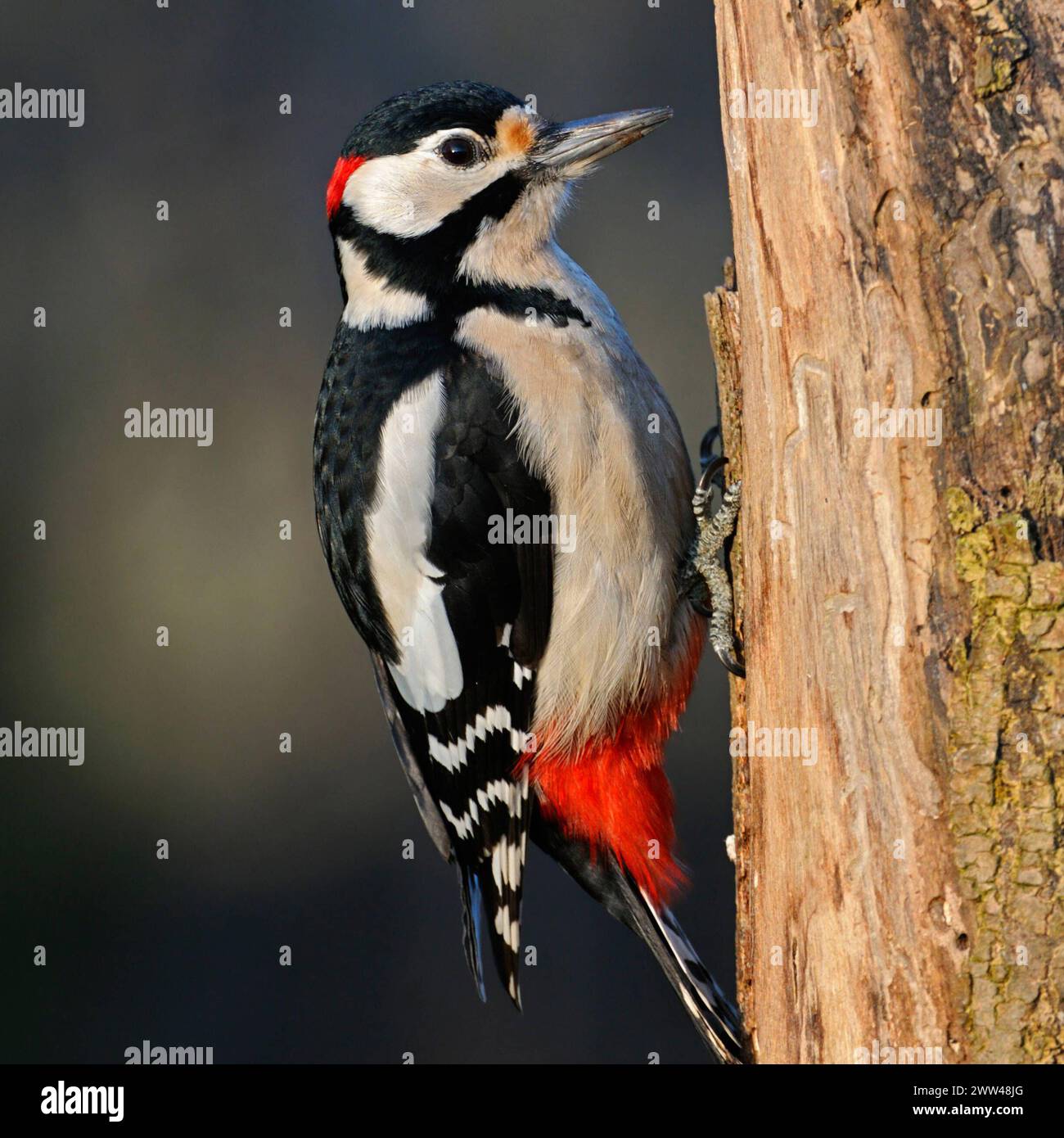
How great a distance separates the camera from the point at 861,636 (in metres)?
1.58

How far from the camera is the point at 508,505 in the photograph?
218 centimetres

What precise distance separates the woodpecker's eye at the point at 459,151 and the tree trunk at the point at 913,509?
0.68m

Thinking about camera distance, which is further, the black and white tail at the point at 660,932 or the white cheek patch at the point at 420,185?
the white cheek patch at the point at 420,185

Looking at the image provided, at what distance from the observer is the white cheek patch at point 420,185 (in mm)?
2316

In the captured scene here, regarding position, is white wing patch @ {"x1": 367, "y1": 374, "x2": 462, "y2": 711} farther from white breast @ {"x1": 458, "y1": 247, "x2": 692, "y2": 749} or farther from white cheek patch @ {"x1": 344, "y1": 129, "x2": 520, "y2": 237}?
white cheek patch @ {"x1": 344, "y1": 129, "x2": 520, "y2": 237}

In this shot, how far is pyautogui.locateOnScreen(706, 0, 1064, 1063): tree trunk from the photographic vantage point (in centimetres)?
146

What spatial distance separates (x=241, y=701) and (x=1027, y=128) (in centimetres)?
308

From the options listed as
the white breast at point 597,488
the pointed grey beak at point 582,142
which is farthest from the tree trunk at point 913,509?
the pointed grey beak at point 582,142

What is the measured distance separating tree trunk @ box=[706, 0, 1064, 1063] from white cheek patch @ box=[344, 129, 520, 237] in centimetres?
68

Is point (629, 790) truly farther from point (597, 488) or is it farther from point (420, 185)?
point (420, 185)

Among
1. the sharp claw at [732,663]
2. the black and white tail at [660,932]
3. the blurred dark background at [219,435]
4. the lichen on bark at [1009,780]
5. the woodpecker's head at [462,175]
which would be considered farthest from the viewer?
the blurred dark background at [219,435]

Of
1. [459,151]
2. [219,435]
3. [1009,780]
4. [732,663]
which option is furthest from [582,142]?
[219,435]

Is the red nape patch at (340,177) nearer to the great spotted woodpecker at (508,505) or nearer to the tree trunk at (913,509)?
the great spotted woodpecker at (508,505)
